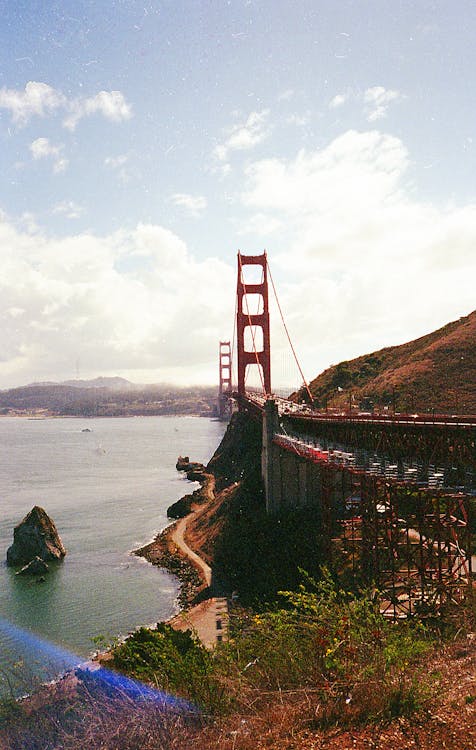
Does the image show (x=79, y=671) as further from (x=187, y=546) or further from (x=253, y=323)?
(x=253, y=323)

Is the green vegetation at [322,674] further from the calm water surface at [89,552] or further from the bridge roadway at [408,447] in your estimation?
A: the calm water surface at [89,552]

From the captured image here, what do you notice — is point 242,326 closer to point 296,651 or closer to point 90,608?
point 90,608

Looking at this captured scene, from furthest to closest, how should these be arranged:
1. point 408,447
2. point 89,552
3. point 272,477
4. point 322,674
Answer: point 89,552, point 272,477, point 408,447, point 322,674

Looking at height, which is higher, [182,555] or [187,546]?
[187,546]

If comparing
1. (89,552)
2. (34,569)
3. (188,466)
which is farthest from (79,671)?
(188,466)

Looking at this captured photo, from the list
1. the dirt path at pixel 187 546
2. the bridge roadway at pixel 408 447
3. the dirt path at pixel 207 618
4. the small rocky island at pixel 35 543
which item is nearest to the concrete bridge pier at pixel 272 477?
the bridge roadway at pixel 408 447

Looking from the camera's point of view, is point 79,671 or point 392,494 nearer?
point 79,671

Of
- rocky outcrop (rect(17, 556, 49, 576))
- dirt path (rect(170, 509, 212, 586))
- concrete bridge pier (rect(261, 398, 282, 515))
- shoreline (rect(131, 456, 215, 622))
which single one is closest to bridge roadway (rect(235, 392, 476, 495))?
concrete bridge pier (rect(261, 398, 282, 515))
